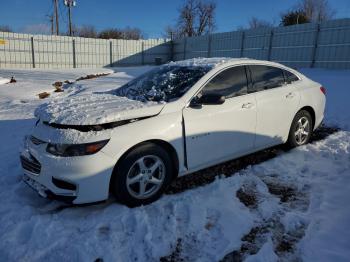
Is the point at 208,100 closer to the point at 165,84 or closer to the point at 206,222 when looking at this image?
the point at 165,84

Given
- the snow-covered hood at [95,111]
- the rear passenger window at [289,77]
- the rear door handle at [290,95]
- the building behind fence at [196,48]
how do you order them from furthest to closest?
the building behind fence at [196,48] < the rear passenger window at [289,77] < the rear door handle at [290,95] < the snow-covered hood at [95,111]

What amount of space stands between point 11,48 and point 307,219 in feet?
83.5

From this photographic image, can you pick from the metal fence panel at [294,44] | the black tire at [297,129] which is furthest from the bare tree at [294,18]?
the black tire at [297,129]

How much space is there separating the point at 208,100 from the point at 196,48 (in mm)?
24634

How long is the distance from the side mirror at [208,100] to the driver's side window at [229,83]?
0.15 meters

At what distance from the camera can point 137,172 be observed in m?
3.61

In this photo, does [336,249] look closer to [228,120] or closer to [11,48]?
Answer: [228,120]

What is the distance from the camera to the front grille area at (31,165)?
11.3 feet

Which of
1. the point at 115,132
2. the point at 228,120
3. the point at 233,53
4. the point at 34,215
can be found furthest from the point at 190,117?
the point at 233,53

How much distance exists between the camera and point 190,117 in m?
3.89

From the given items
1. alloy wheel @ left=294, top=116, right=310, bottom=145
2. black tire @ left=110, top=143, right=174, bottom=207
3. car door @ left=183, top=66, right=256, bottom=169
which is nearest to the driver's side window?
car door @ left=183, top=66, right=256, bottom=169

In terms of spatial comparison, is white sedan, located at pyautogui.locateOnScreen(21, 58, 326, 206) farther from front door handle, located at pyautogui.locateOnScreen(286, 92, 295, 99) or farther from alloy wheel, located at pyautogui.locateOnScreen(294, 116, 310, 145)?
alloy wheel, located at pyautogui.locateOnScreen(294, 116, 310, 145)

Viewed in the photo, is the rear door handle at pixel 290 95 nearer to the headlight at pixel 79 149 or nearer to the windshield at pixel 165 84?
the windshield at pixel 165 84

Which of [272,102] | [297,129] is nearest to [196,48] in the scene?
[297,129]
